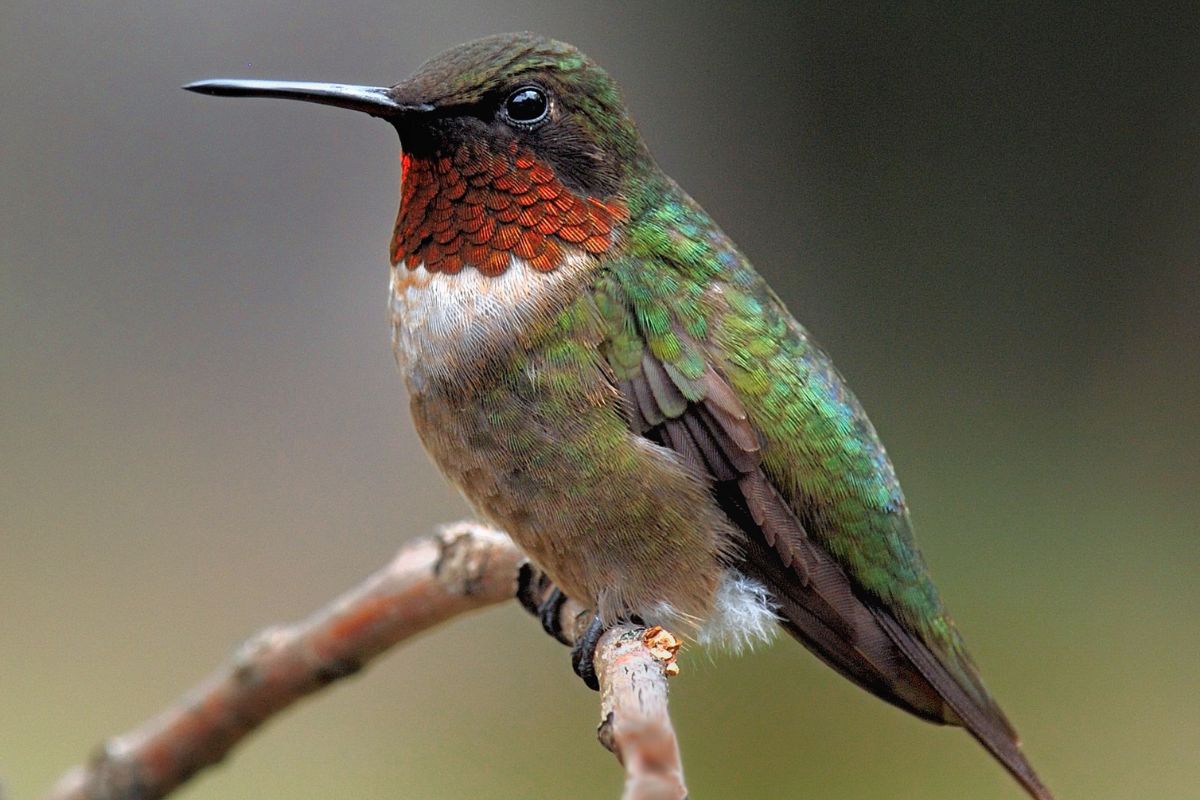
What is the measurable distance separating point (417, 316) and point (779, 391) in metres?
0.61

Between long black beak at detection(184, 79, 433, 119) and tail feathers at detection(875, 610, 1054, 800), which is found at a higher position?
long black beak at detection(184, 79, 433, 119)

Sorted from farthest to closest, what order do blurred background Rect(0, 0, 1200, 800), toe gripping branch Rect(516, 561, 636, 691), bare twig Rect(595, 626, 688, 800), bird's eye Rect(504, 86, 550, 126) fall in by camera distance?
blurred background Rect(0, 0, 1200, 800)
toe gripping branch Rect(516, 561, 636, 691)
bird's eye Rect(504, 86, 550, 126)
bare twig Rect(595, 626, 688, 800)

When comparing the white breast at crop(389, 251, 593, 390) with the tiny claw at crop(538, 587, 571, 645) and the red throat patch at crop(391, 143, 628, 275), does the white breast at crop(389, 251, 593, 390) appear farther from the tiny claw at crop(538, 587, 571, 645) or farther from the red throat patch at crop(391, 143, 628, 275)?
the tiny claw at crop(538, 587, 571, 645)

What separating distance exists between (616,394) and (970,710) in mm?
808

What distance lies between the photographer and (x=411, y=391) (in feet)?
6.88

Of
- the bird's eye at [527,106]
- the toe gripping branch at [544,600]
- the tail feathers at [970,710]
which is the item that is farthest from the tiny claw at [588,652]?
the bird's eye at [527,106]

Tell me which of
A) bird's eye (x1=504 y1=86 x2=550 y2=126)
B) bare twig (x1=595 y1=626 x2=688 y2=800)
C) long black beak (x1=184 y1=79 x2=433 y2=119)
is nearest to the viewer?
bare twig (x1=595 y1=626 x2=688 y2=800)

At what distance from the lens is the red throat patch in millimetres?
2043

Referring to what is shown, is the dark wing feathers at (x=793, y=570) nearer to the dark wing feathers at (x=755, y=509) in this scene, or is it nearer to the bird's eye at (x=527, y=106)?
the dark wing feathers at (x=755, y=509)

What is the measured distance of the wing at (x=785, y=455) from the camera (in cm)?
200

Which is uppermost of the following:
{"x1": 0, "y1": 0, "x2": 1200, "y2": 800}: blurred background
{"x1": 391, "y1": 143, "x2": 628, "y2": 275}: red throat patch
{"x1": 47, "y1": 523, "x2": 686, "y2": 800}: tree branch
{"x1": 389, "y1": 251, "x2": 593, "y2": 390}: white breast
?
{"x1": 0, "y1": 0, "x2": 1200, "y2": 800}: blurred background

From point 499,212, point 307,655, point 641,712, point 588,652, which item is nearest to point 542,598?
point 588,652

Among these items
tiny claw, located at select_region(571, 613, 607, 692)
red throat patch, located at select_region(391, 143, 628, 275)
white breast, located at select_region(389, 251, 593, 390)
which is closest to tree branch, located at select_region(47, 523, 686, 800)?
tiny claw, located at select_region(571, 613, 607, 692)

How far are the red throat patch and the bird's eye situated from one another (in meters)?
0.06
